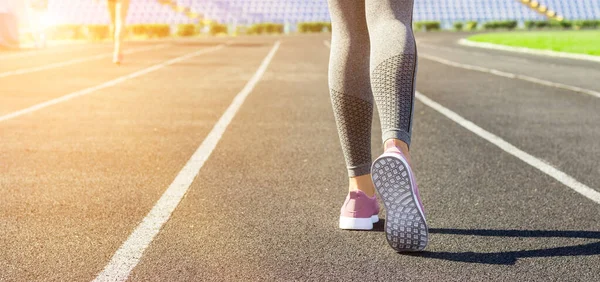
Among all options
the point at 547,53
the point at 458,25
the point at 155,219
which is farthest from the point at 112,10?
the point at 458,25

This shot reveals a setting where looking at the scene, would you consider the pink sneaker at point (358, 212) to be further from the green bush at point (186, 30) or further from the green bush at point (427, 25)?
the green bush at point (427, 25)

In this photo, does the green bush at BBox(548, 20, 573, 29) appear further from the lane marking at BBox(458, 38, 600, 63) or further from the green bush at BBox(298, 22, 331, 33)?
the lane marking at BBox(458, 38, 600, 63)

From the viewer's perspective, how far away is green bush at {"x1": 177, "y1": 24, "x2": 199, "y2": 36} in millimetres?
58406

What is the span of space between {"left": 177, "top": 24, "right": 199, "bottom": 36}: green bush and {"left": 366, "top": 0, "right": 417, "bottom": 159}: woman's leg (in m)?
56.7

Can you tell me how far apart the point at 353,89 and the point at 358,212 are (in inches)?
21.1

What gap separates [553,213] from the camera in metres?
3.54

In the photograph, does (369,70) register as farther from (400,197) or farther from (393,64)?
(400,197)

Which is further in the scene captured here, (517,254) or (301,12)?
(301,12)

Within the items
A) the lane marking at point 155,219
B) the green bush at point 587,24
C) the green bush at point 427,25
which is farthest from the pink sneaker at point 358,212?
the green bush at point 427,25

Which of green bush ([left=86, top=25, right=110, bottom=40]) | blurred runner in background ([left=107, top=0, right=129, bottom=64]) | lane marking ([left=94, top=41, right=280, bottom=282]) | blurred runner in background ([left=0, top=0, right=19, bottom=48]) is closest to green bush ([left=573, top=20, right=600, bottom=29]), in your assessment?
green bush ([left=86, top=25, right=110, bottom=40])

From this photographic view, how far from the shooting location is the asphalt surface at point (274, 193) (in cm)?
275

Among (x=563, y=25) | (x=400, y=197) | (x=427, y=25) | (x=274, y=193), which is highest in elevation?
(x=400, y=197)

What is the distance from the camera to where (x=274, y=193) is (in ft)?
13.3

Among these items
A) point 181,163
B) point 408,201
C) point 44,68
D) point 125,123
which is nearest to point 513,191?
point 408,201
